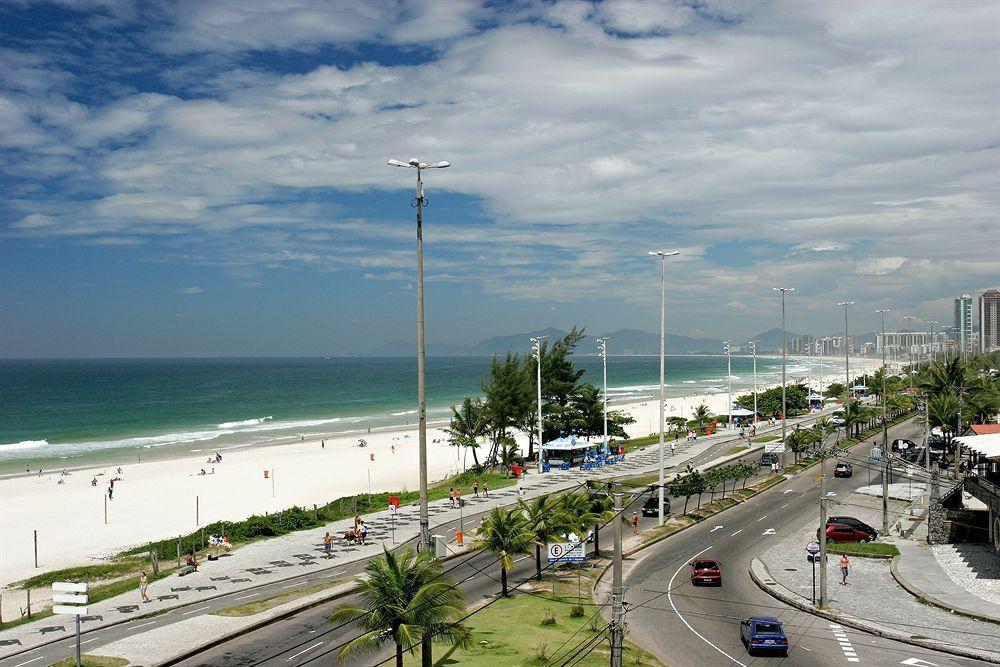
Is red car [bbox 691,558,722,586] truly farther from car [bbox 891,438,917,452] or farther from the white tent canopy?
car [bbox 891,438,917,452]

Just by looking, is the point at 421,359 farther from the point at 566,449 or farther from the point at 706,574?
the point at 566,449

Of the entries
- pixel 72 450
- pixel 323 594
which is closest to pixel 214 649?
pixel 323 594

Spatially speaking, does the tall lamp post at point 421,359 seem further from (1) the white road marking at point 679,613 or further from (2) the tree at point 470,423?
(2) the tree at point 470,423

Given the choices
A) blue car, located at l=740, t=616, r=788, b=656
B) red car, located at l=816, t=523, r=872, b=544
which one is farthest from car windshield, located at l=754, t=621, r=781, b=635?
red car, located at l=816, t=523, r=872, b=544

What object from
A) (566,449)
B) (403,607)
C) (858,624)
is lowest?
(858,624)

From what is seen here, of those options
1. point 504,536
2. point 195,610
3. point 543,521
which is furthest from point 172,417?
point 504,536
